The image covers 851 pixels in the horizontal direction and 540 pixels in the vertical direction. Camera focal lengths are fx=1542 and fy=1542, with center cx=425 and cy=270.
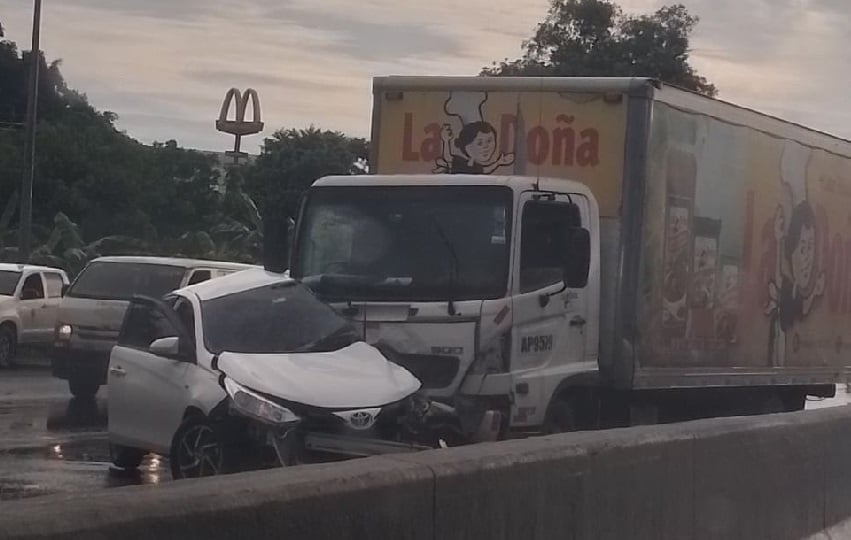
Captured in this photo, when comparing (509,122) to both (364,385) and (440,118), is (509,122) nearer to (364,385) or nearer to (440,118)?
(440,118)

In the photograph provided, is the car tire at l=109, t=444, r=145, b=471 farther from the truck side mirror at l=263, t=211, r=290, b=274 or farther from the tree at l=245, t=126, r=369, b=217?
the tree at l=245, t=126, r=369, b=217

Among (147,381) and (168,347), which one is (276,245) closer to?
(147,381)

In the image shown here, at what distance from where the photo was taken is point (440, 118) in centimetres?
1350

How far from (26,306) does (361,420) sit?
59.0 ft

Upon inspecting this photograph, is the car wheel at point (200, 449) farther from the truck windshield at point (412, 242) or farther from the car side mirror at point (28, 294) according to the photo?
the car side mirror at point (28, 294)

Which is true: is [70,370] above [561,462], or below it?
below

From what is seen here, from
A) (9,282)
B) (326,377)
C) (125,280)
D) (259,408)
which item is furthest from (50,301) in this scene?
(259,408)

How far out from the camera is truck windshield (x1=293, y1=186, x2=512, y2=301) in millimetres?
11609

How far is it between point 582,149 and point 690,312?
6.47ft

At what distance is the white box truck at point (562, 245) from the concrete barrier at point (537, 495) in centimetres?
288

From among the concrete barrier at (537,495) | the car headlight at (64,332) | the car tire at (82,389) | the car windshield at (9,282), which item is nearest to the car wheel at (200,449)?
the concrete barrier at (537,495)

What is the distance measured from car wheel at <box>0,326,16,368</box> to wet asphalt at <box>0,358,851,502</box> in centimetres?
466

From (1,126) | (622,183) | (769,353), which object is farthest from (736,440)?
(1,126)

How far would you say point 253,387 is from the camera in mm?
10172
